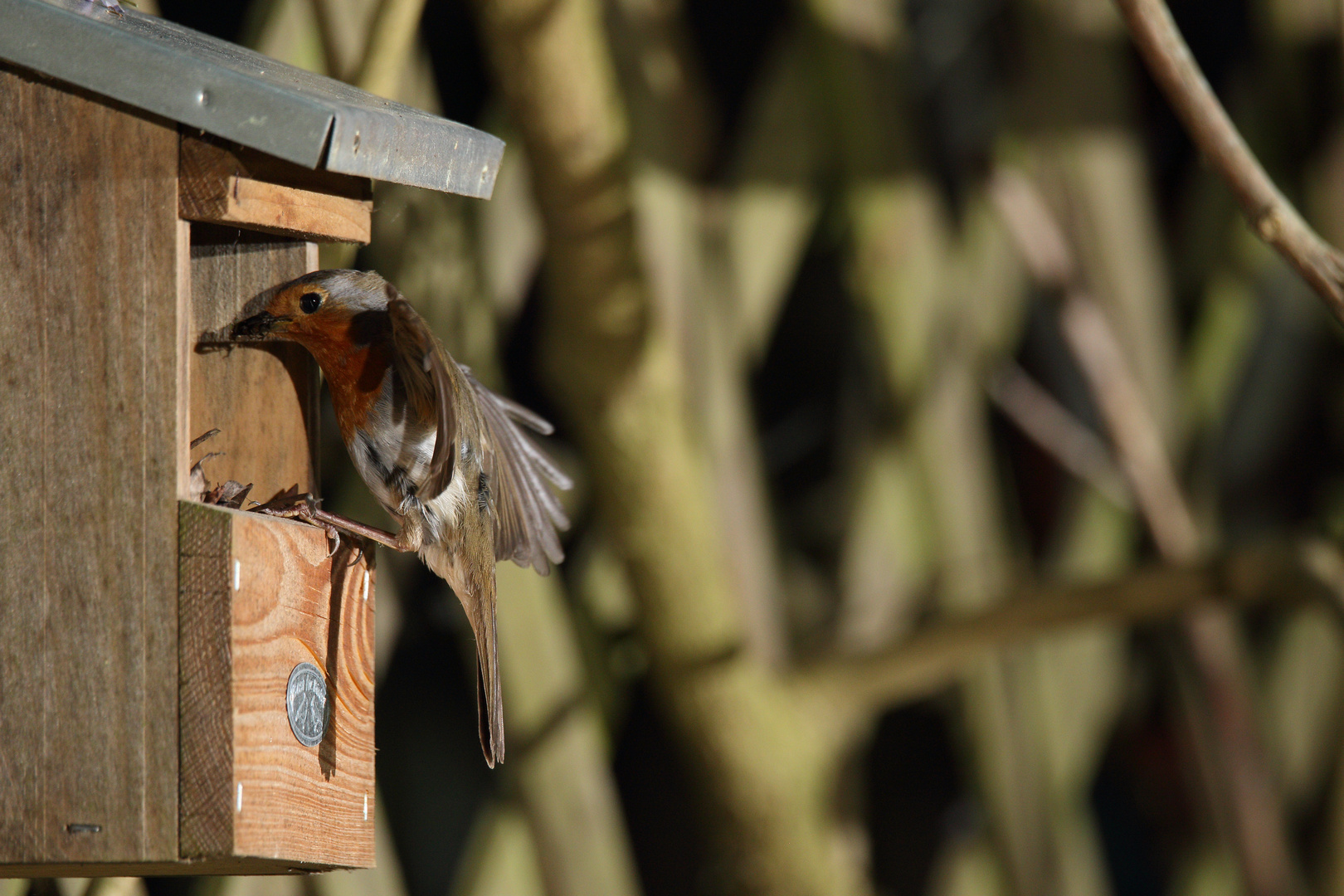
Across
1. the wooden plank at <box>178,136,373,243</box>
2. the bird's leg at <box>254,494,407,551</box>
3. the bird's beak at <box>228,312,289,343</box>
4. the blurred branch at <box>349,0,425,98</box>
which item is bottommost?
the bird's leg at <box>254,494,407,551</box>

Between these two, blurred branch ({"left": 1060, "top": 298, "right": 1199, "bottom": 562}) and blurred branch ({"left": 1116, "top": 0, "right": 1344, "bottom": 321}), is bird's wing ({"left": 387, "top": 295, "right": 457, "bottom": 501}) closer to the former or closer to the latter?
blurred branch ({"left": 1116, "top": 0, "right": 1344, "bottom": 321})

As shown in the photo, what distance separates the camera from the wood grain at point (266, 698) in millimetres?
1113

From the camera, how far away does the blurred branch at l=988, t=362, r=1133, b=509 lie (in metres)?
2.87

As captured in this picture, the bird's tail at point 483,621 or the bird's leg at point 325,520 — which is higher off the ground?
the bird's leg at point 325,520

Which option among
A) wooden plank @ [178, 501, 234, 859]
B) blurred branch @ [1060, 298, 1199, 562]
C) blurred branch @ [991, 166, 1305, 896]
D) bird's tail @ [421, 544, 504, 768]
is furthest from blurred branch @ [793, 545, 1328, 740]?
wooden plank @ [178, 501, 234, 859]

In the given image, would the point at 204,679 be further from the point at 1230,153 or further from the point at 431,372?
the point at 1230,153

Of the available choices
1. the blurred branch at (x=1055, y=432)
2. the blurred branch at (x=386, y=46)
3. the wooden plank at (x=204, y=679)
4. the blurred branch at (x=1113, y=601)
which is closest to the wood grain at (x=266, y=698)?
the wooden plank at (x=204, y=679)

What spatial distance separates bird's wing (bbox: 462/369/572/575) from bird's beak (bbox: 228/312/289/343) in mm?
257

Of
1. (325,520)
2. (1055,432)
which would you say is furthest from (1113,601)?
(325,520)

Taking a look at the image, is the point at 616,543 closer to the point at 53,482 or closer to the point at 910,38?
the point at 53,482

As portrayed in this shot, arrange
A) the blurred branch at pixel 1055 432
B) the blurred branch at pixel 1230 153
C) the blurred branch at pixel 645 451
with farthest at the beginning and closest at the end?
the blurred branch at pixel 1055 432 < the blurred branch at pixel 645 451 < the blurred branch at pixel 1230 153

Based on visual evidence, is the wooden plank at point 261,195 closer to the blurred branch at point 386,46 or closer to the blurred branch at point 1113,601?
the blurred branch at point 386,46

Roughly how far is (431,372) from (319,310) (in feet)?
0.75

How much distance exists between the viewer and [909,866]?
3.59 metres
